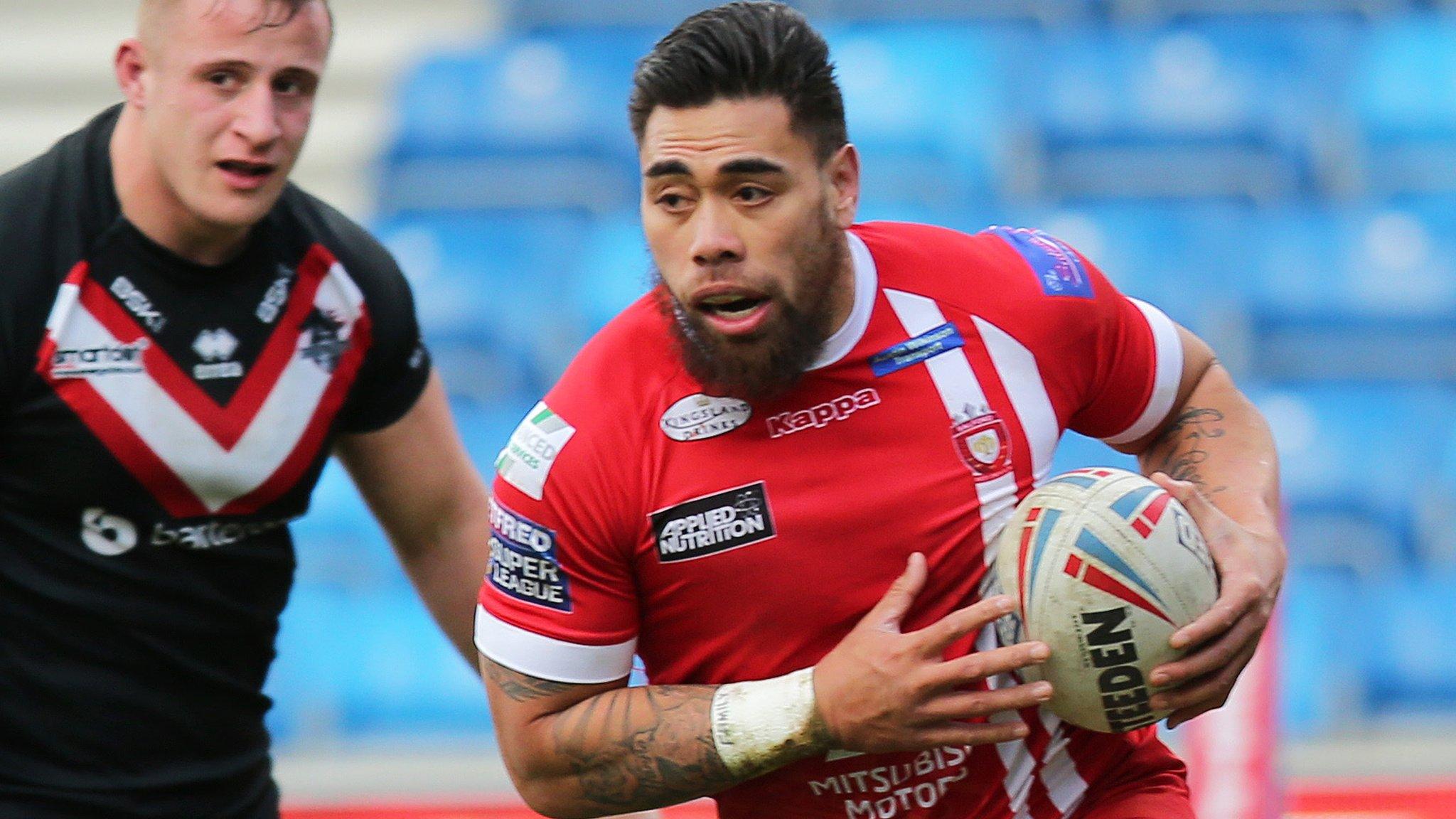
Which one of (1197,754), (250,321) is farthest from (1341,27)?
(250,321)

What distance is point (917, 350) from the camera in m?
3.11

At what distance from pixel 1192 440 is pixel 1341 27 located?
252 inches

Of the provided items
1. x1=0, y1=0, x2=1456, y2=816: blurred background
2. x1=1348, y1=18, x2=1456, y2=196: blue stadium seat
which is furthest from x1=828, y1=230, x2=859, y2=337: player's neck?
x1=1348, y1=18, x2=1456, y2=196: blue stadium seat

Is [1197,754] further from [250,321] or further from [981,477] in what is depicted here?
[250,321]

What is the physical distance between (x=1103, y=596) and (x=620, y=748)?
2.66 feet

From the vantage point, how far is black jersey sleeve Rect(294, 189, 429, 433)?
3.73 m

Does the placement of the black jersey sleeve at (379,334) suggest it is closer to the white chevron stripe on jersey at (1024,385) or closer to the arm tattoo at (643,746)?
the arm tattoo at (643,746)

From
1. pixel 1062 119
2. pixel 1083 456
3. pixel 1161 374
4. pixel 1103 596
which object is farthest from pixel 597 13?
pixel 1103 596

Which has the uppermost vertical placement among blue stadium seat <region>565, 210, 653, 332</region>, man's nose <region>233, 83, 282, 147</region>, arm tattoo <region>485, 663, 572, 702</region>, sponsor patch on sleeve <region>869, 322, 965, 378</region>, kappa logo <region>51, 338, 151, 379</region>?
blue stadium seat <region>565, 210, 653, 332</region>

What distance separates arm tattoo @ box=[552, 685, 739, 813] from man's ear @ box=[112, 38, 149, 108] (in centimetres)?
150

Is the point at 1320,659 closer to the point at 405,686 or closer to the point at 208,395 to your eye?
the point at 405,686

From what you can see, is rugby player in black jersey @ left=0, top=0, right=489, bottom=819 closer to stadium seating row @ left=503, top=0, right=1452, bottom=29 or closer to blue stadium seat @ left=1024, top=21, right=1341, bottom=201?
blue stadium seat @ left=1024, top=21, right=1341, bottom=201

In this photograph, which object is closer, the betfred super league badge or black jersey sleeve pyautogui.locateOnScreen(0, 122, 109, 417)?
the betfred super league badge

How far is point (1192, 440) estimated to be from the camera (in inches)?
136
